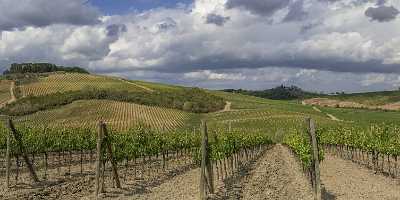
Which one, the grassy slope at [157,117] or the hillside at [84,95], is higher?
the hillside at [84,95]

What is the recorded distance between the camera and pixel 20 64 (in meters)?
165

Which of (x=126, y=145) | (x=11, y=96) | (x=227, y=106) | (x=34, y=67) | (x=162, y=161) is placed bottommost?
(x=162, y=161)

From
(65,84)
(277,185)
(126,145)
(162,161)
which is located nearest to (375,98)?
(65,84)

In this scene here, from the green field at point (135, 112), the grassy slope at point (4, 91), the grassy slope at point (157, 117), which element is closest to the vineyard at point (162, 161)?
the green field at point (135, 112)

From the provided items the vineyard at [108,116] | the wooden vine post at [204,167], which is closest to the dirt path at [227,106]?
the vineyard at [108,116]

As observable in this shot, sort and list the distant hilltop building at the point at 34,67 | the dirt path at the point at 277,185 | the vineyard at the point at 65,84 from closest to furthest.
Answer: the dirt path at the point at 277,185 < the vineyard at the point at 65,84 < the distant hilltop building at the point at 34,67

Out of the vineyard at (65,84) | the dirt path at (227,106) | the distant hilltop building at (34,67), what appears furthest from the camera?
the distant hilltop building at (34,67)

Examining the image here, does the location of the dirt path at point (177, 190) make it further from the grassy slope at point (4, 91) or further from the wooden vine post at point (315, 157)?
the grassy slope at point (4, 91)

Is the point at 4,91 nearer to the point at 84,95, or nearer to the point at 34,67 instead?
the point at 84,95

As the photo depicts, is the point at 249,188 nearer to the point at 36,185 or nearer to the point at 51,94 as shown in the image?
the point at 36,185

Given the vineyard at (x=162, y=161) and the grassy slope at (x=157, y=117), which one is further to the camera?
the grassy slope at (x=157, y=117)

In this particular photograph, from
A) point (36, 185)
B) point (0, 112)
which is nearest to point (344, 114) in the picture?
point (0, 112)

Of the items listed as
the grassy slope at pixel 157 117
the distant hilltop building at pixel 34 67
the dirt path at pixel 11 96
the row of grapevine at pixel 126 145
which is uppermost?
the distant hilltop building at pixel 34 67

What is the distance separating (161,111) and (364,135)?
6445cm
